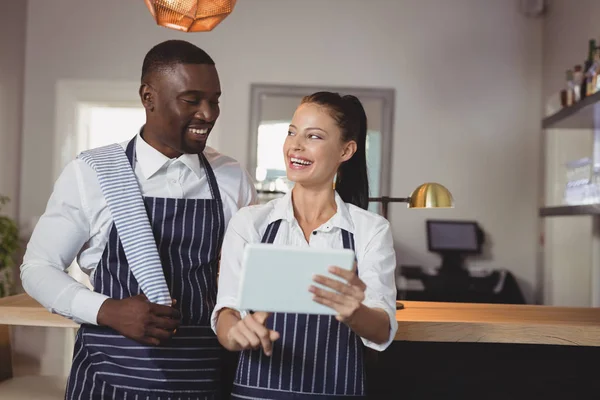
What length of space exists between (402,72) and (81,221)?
4.23m

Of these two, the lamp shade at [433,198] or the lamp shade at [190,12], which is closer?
the lamp shade at [433,198]

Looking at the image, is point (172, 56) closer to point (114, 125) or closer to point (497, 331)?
point (497, 331)

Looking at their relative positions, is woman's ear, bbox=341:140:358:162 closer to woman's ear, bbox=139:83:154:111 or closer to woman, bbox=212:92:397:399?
woman, bbox=212:92:397:399

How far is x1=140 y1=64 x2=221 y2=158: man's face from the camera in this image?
5.90 ft

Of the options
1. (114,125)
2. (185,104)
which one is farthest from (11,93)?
(185,104)

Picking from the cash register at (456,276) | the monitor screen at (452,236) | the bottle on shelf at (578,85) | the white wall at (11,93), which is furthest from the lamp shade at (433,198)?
the white wall at (11,93)

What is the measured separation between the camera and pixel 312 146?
1771 mm

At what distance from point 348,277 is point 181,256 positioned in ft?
1.88

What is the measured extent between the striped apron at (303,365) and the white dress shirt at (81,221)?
0.35 meters

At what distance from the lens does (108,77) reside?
577 cm

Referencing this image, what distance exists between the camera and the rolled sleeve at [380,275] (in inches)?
64.1

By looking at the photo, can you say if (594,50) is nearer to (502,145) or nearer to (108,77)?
(502,145)

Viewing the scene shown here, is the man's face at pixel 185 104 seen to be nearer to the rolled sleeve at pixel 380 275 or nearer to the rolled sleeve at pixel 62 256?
the rolled sleeve at pixel 62 256

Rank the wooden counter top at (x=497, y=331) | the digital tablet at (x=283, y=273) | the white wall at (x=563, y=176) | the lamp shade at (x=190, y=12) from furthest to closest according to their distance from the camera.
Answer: the white wall at (x=563, y=176) < the lamp shade at (x=190, y=12) < the wooden counter top at (x=497, y=331) < the digital tablet at (x=283, y=273)
